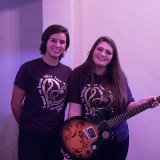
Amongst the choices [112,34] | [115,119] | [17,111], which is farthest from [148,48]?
[17,111]

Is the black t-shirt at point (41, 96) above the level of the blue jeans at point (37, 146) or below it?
above

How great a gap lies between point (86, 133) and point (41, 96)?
0.35m

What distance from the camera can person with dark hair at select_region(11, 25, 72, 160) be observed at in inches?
69.4

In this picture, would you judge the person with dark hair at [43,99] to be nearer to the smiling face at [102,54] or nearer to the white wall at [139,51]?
the smiling face at [102,54]

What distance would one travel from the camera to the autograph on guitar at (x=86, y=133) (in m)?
1.76

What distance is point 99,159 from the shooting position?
5.99ft

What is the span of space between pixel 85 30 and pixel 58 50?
→ 0.72 metres

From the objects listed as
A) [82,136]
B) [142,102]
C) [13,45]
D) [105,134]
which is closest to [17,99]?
[82,136]

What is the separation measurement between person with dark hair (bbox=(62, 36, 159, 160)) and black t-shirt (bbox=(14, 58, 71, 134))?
78 mm

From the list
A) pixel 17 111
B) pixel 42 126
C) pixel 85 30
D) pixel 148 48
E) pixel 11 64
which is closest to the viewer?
pixel 42 126

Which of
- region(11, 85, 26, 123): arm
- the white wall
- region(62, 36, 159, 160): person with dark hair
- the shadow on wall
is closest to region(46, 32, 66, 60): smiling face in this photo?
region(62, 36, 159, 160): person with dark hair

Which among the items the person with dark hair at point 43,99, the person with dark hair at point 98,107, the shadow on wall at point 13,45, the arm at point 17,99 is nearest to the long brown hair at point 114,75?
the person with dark hair at point 98,107

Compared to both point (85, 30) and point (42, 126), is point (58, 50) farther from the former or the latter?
point (85, 30)

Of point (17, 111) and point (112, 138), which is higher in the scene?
point (17, 111)
